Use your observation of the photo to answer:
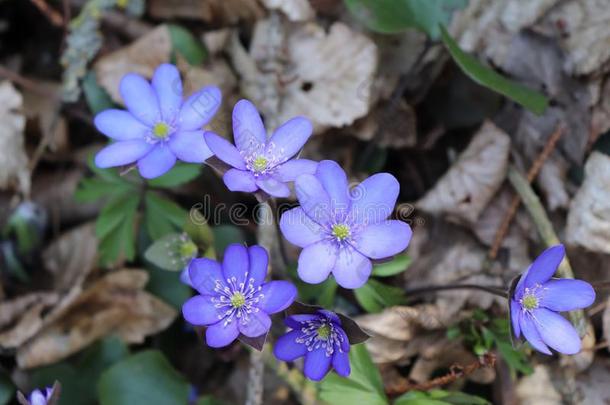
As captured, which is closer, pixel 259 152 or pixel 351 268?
pixel 351 268

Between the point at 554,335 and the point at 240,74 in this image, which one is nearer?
the point at 554,335

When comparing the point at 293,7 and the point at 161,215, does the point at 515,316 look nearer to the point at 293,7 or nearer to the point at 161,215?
the point at 161,215

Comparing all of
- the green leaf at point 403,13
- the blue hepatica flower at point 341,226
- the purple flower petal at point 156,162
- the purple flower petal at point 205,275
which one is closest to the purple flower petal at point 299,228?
the blue hepatica flower at point 341,226

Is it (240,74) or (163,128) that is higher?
(163,128)

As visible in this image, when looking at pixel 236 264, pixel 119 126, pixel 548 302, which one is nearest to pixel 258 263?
pixel 236 264

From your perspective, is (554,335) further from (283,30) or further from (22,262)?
(22,262)

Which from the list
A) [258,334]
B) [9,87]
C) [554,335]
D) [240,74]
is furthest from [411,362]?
[9,87]

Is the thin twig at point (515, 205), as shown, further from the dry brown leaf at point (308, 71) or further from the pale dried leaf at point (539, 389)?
the dry brown leaf at point (308, 71)
